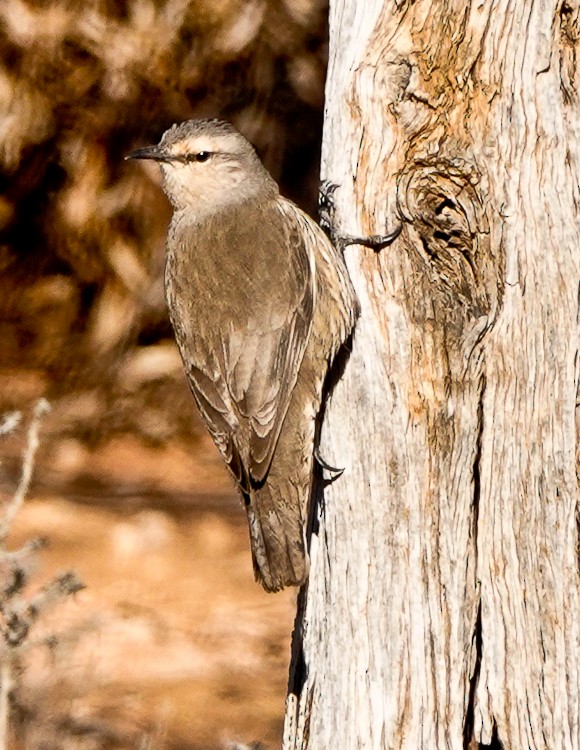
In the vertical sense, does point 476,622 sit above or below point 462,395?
below

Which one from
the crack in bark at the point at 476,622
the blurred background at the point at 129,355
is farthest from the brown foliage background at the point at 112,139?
the crack in bark at the point at 476,622

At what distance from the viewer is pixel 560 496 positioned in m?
3.94

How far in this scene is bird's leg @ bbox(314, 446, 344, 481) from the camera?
4258 mm

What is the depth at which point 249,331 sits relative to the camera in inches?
182

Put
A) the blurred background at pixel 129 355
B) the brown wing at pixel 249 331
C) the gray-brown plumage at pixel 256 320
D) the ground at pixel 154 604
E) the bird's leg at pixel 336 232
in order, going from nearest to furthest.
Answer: the bird's leg at pixel 336 232 < the gray-brown plumage at pixel 256 320 < the brown wing at pixel 249 331 < the ground at pixel 154 604 < the blurred background at pixel 129 355

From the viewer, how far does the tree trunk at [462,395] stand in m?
3.96

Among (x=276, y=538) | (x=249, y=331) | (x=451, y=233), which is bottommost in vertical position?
(x=276, y=538)

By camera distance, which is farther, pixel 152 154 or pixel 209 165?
pixel 209 165

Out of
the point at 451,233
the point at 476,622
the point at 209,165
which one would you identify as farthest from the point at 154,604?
the point at 451,233

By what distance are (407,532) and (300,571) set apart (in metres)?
0.36

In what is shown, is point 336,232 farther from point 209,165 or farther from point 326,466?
point 209,165

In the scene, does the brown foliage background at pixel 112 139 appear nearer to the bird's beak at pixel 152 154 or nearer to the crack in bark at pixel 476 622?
the bird's beak at pixel 152 154

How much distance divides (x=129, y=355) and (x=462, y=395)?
16.6ft

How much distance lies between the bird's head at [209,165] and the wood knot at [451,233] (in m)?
1.03
